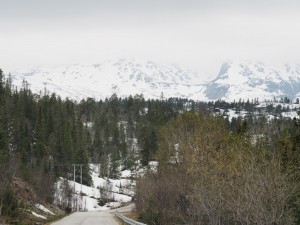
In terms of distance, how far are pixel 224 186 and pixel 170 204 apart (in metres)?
9.27

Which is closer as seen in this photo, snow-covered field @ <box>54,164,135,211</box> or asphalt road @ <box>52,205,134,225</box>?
asphalt road @ <box>52,205,134,225</box>

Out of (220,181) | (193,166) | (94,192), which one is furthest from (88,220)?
(94,192)

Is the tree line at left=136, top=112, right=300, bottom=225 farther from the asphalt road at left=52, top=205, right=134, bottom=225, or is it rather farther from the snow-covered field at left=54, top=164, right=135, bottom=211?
the snow-covered field at left=54, top=164, right=135, bottom=211

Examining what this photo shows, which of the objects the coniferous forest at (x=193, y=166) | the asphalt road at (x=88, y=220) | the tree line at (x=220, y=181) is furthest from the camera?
the asphalt road at (x=88, y=220)

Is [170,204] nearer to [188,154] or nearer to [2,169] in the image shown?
[188,154]

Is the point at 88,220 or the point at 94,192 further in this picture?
the point at 94,192

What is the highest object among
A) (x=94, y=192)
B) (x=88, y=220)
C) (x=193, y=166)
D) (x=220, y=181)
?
(x=193, y=166)

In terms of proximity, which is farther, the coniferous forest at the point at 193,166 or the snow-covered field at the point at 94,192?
the snow-covered field at the point at 94,192

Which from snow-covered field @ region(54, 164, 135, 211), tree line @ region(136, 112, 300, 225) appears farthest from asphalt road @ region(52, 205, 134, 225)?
snow-covered field @ region(54, 164, 135, 211)

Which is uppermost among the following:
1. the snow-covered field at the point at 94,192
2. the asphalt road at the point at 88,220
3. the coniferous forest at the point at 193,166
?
the coniferous forest at the point at 193,166

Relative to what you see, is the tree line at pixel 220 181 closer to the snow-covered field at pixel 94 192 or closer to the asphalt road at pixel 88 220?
the asphalt road at pixel 88 220

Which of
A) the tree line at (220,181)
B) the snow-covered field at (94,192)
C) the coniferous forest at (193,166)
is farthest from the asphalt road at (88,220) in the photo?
the snow-covered field at (94,192)

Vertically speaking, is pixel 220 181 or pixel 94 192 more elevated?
pixel 220 181

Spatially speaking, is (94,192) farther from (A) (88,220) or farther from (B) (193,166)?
(B) (193,166)
